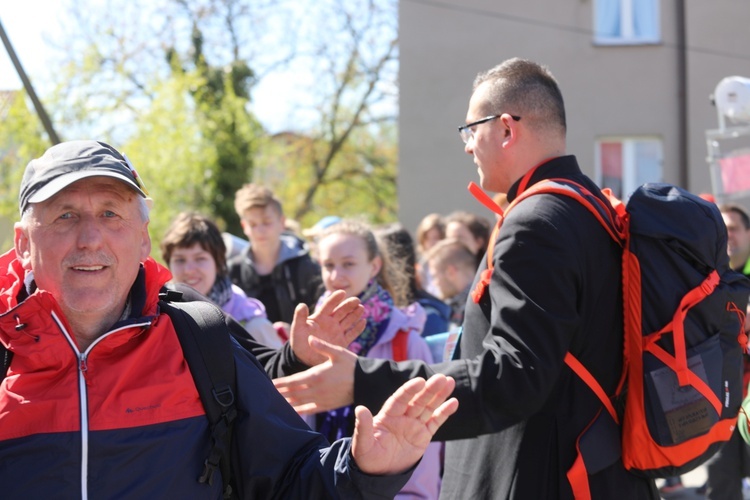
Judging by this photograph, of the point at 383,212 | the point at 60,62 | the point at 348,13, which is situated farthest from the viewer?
the point at 383,212

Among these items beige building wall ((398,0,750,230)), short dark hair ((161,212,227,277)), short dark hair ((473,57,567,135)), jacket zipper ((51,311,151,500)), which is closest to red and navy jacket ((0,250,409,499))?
jacket zipper ((51,311,151,500))

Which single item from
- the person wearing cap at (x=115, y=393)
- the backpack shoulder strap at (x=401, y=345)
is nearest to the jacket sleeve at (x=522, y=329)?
the person wearing cap at (x=115, y=393)

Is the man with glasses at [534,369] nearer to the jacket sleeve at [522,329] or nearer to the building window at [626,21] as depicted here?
the jacket sleeve at [522,329]

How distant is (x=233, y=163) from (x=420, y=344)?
52.3 ft

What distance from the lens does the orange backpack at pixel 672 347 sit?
252cm

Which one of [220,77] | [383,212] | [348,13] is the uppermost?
[348,13]

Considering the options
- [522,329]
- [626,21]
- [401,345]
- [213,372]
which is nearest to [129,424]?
[213,372]

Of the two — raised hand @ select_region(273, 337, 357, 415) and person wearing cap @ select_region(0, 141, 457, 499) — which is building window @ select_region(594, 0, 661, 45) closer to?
raised hand @ select_region(273, 337, 357, 415)

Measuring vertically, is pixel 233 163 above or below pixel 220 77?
below

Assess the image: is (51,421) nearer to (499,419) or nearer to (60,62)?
(499,419)

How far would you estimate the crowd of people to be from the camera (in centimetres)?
197

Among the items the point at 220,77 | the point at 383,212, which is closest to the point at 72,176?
the point at 220,77

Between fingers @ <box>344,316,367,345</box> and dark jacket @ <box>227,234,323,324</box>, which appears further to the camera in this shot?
dark jacket @ <box>227,234,323,324</box>

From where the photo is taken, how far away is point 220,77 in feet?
69.9
